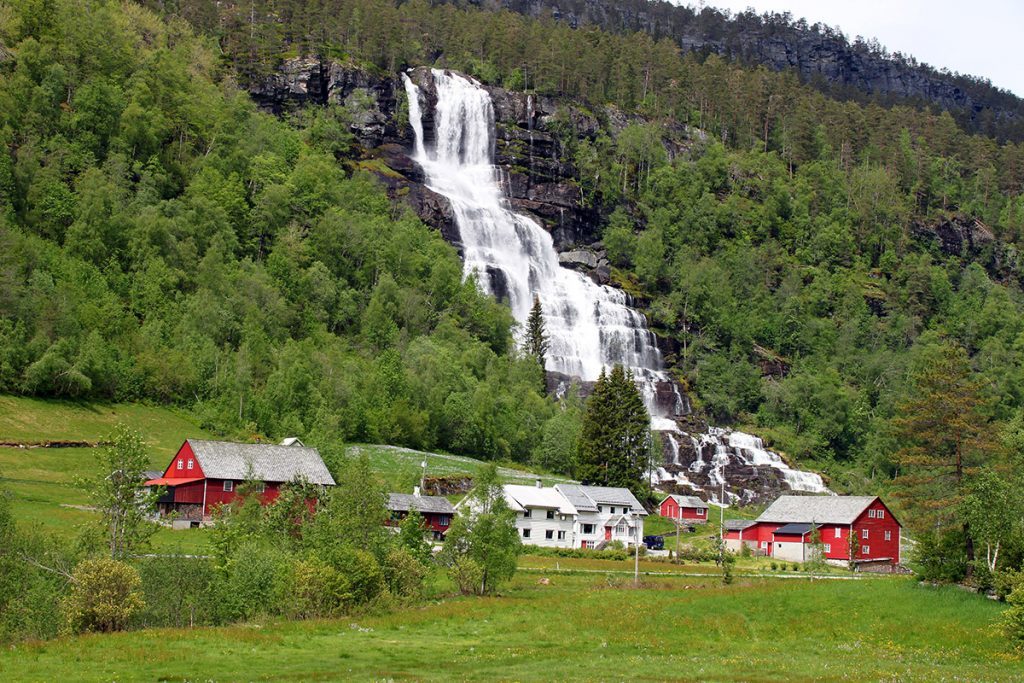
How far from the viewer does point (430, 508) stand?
255 ft

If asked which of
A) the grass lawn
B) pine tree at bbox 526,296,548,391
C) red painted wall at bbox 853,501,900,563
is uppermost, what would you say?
pine tree at bbox 526,296,548,391

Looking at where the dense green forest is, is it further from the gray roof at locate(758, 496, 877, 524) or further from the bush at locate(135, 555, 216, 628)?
the bush at locate(135, 555, 216, 628)

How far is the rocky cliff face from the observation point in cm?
15238

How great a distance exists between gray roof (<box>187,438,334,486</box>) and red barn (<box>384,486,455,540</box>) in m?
4.59

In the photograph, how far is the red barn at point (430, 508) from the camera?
75375 mm

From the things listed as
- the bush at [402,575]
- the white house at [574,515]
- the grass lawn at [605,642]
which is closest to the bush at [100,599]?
the grass lawn at [605,642]

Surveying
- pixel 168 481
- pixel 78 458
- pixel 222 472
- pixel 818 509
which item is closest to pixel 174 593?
pixel 168 481

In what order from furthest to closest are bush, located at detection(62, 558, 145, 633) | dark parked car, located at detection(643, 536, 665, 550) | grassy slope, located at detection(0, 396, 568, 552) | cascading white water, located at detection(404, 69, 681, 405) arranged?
1. cascading white water, located at detection(404, 69, 681, 405)
2. dark parked car, located at detection(643, 536, 665, 550)
3. grassy slope, located at detection(0, 396, 568, 552)
4. bush, located at detection(62, 558, 145, 633)

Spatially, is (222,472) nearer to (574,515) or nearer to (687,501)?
(574,515)

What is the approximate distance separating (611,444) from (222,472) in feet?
127

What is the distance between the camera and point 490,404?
109 m

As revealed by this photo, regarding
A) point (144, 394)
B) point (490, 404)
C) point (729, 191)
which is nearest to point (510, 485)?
point (490, 404)

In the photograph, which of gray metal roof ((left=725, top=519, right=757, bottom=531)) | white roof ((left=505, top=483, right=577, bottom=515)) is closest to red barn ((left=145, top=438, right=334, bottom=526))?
white roof ((left=505, top=483, right=577, bottom=515))

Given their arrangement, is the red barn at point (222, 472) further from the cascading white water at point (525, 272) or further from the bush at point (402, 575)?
the cascading white water at point (525, 272)
